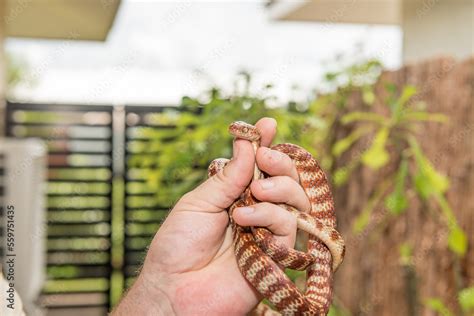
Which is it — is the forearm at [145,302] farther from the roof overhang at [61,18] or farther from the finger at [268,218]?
the roof overhang at [61,18]

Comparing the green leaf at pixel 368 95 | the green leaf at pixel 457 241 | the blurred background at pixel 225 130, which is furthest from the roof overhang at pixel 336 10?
the green leaf at pixel 457 241

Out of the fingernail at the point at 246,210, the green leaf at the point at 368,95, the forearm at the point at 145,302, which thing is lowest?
the forearm at the point at 145,302

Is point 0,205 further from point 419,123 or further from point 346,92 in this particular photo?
point 419,123

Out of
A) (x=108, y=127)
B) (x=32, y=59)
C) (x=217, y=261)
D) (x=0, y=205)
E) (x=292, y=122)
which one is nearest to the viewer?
(x=217, y=261)

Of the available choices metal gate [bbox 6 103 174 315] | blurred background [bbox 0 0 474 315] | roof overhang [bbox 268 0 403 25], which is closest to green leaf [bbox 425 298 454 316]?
blurred background [bbox 0 0 474 315]

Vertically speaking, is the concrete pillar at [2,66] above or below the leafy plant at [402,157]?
above

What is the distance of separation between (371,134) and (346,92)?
0.90 feet

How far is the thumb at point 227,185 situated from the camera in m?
1.25

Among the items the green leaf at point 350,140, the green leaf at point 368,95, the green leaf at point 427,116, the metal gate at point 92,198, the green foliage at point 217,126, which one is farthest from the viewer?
the metal gate at point 92,198

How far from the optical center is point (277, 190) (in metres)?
1.24

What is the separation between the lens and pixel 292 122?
3035mm

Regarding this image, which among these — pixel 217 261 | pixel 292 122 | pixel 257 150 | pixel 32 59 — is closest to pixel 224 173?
pixel 257 150

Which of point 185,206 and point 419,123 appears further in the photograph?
point 419,123

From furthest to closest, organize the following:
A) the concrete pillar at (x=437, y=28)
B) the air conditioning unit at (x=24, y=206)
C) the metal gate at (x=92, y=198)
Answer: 1. the metal gate at (x=92, y=198)
2. the concrete pillar at (x=437, y=28)
3. the air conditioning unit at (x=24, y=206)
